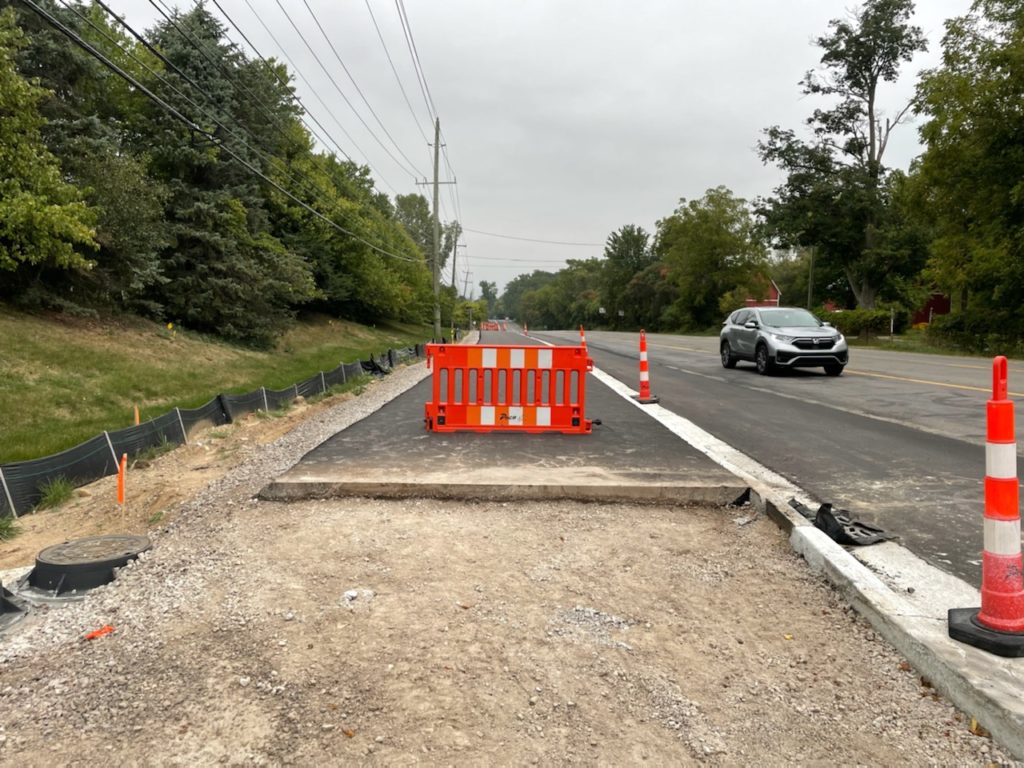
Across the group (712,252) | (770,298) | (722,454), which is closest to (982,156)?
(722,454)

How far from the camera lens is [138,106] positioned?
24781mm

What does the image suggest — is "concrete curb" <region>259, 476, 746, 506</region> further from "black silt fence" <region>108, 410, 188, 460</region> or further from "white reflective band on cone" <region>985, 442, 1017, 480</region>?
"black silt fence" <region>108, 410, 188, 460</region>

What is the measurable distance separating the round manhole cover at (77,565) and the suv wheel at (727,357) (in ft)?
52.6

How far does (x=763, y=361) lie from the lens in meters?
15.7

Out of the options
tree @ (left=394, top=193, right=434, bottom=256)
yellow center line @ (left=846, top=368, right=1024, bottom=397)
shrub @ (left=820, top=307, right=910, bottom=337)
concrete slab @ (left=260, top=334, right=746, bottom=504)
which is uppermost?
tree @ (left=394, top=193, right=434, bottom=256)

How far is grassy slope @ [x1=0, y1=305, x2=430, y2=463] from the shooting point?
11.4 metres

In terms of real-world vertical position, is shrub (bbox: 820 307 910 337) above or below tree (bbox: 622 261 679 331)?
below

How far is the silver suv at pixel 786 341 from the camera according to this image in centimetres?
1485

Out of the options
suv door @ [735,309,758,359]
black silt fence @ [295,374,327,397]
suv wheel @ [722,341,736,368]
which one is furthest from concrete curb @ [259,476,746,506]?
suv wheel @ [722,341,736,368]

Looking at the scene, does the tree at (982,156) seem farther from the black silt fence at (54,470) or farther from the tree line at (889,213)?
the black silt fence at (54,470)

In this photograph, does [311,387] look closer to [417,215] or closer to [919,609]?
[919,609]

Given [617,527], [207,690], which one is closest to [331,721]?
[207,690]

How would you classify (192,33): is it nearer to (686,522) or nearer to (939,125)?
(686,522)

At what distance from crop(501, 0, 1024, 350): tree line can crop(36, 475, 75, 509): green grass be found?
29.8 metres
